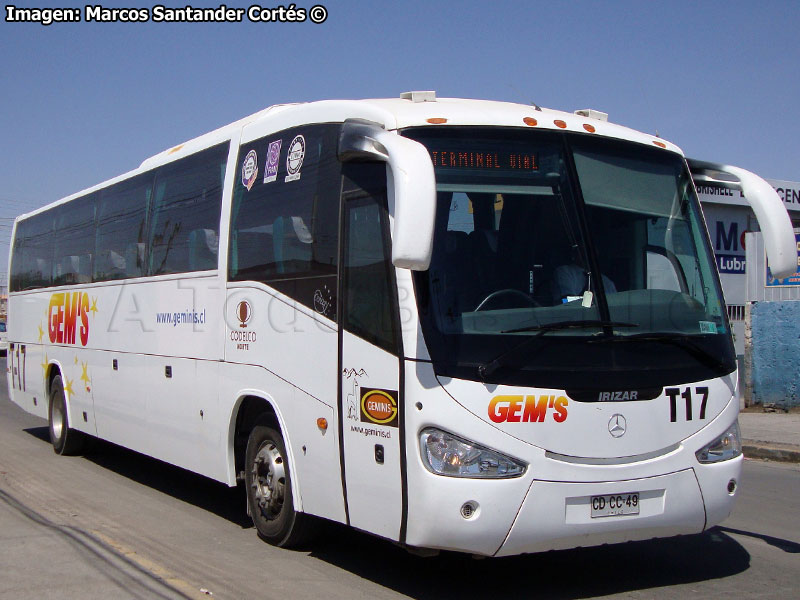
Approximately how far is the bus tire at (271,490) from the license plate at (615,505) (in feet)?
7.76

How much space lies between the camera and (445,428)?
5.23 meters

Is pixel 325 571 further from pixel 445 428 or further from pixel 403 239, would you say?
pixel 403 239

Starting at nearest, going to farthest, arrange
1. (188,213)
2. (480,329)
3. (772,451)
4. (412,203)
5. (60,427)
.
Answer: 1. (412,203)
2. (480,329)
3. (188,213)
4. (772,451)
5. (60,427)

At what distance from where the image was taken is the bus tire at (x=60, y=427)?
12.5 meters

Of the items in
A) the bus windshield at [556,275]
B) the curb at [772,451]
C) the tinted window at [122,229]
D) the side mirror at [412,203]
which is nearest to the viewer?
the side mirror at [412,203]

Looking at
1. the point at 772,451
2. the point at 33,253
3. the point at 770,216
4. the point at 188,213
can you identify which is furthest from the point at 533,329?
the point at 33,253

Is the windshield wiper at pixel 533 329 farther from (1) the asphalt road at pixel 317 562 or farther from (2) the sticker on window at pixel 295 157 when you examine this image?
(2) the sticker on window at pixel 295 157

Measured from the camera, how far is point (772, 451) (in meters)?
12.4

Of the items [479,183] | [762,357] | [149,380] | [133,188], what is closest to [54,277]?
[133,188]

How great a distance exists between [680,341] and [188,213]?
500 centimetres

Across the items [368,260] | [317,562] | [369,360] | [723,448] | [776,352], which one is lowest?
[317,562]

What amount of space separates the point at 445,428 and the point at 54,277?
9.52m

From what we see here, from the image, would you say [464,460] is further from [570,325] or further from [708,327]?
[708,327]

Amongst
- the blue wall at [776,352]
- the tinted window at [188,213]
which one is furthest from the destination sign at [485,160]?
the blue wall at [776,352]
